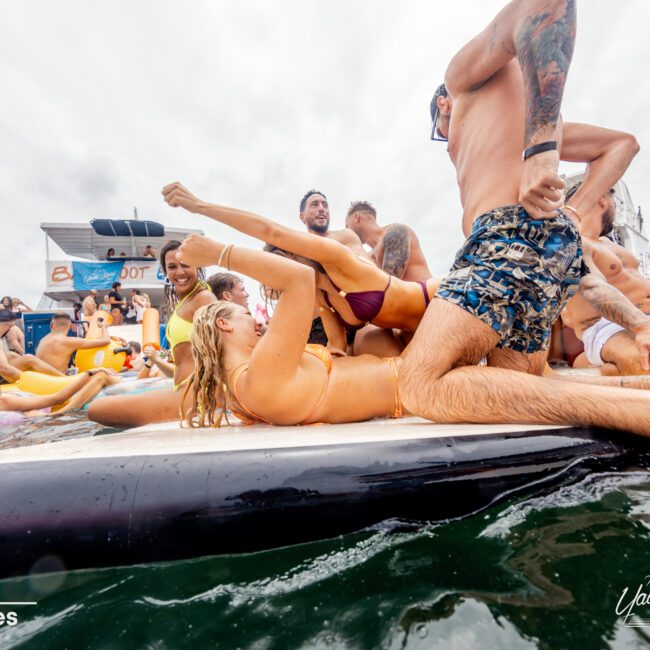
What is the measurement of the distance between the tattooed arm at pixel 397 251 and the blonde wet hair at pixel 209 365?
6.93ft

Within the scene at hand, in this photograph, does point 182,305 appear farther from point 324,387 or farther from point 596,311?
point 596,311

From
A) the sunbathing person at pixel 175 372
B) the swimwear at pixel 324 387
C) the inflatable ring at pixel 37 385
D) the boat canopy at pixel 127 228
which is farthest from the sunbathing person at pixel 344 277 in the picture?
the boat canopy at pixel 127 228

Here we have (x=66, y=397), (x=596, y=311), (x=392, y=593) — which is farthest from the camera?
(x=66, y=397)

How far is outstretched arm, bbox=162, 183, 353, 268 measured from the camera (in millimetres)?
1890

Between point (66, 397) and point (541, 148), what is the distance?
208 inches

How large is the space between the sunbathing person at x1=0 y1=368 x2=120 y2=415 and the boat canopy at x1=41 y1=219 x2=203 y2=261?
48.0 feet

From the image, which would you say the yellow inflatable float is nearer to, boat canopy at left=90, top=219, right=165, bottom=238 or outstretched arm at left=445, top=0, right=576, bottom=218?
outstretched arm at left=445, top=0, right=576, bottom=218

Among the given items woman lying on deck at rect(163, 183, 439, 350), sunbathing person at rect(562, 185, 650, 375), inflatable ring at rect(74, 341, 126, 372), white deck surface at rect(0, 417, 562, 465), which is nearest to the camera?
white deck surface at rect(0, 417, 562, 465)

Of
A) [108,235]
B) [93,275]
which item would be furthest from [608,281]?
[108,235]

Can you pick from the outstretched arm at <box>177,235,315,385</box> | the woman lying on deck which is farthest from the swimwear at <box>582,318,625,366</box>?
the outstretched arm at <box>177,235,315,385</box>

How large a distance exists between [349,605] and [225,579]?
1.10 feet

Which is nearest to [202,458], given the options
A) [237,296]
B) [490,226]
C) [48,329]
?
[490,226]

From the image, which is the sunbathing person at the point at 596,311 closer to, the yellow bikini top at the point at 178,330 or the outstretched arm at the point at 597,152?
the outstretched arm at the point at 597,152

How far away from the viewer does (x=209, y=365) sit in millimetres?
1998
